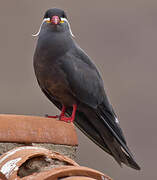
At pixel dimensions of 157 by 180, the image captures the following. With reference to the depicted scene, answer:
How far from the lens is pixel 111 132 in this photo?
3438 millimetres

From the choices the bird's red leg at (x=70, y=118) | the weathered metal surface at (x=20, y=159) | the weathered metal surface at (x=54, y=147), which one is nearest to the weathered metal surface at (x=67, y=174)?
the weathered metal surface at (x=20, y=159)

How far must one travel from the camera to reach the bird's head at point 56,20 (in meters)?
3.36

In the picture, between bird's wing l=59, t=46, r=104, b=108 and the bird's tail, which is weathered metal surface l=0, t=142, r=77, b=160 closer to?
the bird's tail

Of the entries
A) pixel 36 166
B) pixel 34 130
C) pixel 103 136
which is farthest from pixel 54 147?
pixel 103 136

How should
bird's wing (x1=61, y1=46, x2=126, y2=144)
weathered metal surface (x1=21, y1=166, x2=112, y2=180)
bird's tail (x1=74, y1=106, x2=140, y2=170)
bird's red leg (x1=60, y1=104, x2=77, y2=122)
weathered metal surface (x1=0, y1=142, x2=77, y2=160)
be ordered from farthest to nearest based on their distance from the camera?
bird's wing (x1=61, y1=46, x2=126, y2=144) < bird's tail (x1=74, y1=106, x2=140, y2=170) < bird's red leg (x1=60, y1=104, x2=77, y2=122) < weathered metal surface (x1=0, y1=142, x2=77, y2=160) < weathered metal surface (x1=21, y1=166, x2=112, y2=180)

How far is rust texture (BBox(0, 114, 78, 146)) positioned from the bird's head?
1.20 meters

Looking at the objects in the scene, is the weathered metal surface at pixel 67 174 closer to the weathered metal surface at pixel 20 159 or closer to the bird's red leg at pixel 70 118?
the weathered metal surface at pixel 20 159

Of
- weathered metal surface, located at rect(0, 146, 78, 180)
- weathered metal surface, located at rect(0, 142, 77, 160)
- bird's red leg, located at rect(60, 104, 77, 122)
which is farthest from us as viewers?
bird's red leg, located at rect(60, 104, 77, 122)

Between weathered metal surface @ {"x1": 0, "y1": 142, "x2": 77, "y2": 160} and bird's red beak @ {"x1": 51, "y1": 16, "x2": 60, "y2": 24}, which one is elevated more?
bird's red beak @ {"x1": 51, "y1": 16, "x2": 60, "y2": 24}

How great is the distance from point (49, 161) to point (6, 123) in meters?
0.42

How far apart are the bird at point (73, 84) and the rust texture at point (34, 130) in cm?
106

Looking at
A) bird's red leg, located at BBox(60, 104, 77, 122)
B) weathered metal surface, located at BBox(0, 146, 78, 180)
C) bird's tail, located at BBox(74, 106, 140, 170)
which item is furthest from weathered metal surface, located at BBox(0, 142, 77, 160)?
bird's tail, located at BBox(74, 106, 140, 170)

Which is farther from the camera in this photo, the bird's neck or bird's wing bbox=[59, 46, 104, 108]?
bird's wing bbox=[59, 46, 104, 108]

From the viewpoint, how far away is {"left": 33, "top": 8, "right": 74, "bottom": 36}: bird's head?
132 inches
